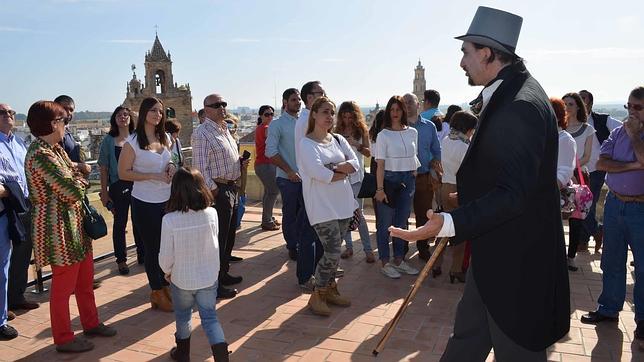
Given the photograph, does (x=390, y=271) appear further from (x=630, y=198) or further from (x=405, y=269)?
(x=630, y=198)

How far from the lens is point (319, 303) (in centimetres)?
442

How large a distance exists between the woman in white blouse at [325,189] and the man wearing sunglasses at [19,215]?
2.36m

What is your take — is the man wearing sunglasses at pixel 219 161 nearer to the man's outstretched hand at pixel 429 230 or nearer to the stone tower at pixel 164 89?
the man's outstretched hand at pixel 429 230

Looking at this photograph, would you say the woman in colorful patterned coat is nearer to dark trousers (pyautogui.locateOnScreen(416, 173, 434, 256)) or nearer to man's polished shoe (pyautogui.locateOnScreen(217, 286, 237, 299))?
man's polished shoe (pyautogui.locateOnScreen(217, 286, 237, 299))

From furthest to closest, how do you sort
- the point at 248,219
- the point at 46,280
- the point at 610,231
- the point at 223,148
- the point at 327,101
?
the point at 248,219 < the point at 46,280 < the point at 223,148 < the point at 327,101 < the point at 610,231

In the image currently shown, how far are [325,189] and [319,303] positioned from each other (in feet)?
3.26

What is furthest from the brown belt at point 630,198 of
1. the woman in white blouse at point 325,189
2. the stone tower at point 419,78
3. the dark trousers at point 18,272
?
the stone tower at point 419,78

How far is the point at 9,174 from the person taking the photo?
4.21m

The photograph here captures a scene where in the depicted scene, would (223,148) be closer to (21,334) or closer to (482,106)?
(21,334)

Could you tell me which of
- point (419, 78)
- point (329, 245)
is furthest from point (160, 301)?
point (419, 78)

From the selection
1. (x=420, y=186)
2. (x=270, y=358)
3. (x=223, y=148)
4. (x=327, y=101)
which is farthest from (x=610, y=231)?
(x=223, y=148)

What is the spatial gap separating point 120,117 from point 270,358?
3338mm

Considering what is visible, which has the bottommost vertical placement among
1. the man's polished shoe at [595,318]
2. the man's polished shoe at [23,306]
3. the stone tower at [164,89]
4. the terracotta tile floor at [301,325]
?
Result: the man's polished shoe at [595,318]

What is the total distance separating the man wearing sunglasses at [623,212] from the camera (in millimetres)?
3734
